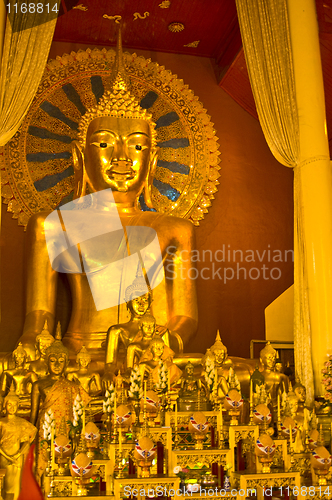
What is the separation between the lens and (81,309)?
510 centimetres

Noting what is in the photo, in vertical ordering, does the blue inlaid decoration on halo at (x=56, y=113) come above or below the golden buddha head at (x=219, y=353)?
above

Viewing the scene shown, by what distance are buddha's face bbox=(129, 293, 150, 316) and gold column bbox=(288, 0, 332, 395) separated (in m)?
1.15

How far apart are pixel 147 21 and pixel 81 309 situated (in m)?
2.86

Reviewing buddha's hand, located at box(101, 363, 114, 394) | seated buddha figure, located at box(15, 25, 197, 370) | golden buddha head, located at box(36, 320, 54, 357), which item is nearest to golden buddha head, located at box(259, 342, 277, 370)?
seated buddha figure, located at box(15, 25, 197, 370)

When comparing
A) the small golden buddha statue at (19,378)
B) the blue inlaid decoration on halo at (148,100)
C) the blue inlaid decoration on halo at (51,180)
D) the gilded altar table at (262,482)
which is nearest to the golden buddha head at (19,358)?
the small golden buddha statue at (19,378)

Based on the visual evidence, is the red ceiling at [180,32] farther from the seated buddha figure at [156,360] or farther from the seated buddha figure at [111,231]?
the seated buddha figure at [156,360]

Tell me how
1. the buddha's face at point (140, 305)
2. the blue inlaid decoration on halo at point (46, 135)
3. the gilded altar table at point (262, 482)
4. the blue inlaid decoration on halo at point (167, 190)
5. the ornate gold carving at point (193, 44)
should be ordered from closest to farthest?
the gilded altar table at point (262, 482) → the buddha's face at point (140, 305) → the blue inlaid decoration on halo at point (46, 135) → the blue inlaid decoration on halo at point (167, 190) → the ornate gold carving at point (193, 44)

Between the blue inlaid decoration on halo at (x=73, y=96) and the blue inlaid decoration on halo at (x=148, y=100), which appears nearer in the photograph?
the blue inlaid decoration on halo at (x=73, y=96)

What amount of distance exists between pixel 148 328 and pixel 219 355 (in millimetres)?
514

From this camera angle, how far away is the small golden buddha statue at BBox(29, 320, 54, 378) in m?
3.93

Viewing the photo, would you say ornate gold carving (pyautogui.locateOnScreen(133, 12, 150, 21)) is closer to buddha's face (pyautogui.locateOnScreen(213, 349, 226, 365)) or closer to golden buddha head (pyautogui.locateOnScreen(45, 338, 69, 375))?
buddha's face (pyautogui.locateOnScreen(213, 349, 226, 365))

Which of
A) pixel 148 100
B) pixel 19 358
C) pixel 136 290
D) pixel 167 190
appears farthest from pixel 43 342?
pixel 148 100

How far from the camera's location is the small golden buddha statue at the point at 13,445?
3.10 meters

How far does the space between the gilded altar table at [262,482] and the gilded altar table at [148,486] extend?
1.05 feet
